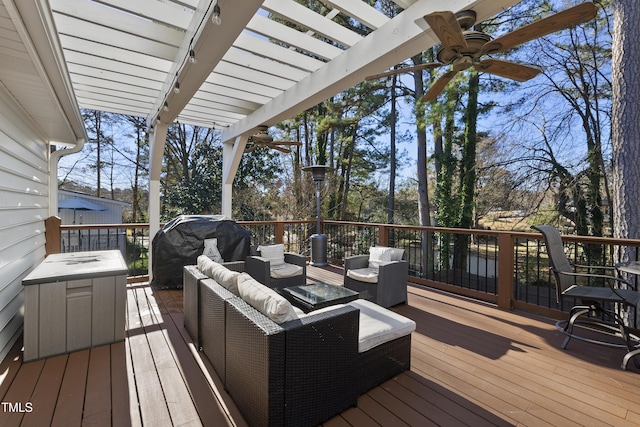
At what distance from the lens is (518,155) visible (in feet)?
26.1

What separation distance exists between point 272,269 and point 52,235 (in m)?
3.03

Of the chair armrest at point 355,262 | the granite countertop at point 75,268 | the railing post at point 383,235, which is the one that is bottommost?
the chair armrest at point 355,262

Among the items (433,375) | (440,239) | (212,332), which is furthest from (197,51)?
(440,239)

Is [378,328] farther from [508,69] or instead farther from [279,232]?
[279,232]

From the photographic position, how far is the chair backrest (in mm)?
2820

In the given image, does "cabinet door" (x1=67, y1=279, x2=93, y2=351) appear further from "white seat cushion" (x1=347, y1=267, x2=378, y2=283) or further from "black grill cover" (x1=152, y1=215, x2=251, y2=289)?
"white seat cushion" (x1=347, y1=267, x2=378, y2=283)

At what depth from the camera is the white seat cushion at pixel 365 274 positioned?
144 inches

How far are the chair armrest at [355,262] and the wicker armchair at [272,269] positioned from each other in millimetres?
718

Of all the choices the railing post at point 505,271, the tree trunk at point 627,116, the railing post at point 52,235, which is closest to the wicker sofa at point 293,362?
the railing post at point 505,271

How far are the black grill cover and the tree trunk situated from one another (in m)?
5.42

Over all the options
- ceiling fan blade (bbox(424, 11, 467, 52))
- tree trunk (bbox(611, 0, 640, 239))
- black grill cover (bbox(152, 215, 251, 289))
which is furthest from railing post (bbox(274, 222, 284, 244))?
tree trunk (bbox(611, 0, 640, 239))

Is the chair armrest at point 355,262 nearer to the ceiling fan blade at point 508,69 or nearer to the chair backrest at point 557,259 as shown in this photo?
the chair backrest at point 557,259

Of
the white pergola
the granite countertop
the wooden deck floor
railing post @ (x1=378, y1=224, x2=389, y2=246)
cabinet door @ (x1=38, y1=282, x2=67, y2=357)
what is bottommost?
the wooden deck floor

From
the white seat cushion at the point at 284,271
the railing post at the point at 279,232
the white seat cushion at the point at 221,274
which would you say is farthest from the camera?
the railing post at the point at 279,232
